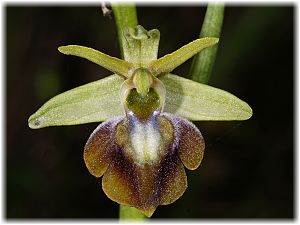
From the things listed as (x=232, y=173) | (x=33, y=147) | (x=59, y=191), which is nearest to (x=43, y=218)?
(x=59, y=191)

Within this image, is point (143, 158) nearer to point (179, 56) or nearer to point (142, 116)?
point (142, 116)

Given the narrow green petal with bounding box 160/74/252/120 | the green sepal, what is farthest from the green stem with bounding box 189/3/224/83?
the green sepal

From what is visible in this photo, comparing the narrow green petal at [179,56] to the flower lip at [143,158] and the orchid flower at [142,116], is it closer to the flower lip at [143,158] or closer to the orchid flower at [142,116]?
the orchid flower at [142,116]

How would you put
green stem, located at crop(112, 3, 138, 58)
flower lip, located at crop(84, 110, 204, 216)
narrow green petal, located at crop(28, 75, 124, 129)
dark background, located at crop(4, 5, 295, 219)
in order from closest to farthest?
1. flower lip, located at crop(84, 110, 204, 216)
2. narrow green petal, located at crop(28, 75, 124, 129)
3. green stem, located at crop(112, 3, 138, 58)
4. dark background, located at crop(4, 5, 295, 219)

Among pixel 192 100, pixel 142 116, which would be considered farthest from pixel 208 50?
pixel 142 116

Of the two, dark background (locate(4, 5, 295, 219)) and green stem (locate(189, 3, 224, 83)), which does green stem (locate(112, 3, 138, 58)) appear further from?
dark background (locate(4, 5, 295, 219))

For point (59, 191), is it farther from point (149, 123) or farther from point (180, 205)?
point (149, 123)

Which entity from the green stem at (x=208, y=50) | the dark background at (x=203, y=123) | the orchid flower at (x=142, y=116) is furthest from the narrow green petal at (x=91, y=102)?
the dark background at (x=203, y=123)

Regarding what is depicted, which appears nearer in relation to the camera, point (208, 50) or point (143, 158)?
point (143, 158)
